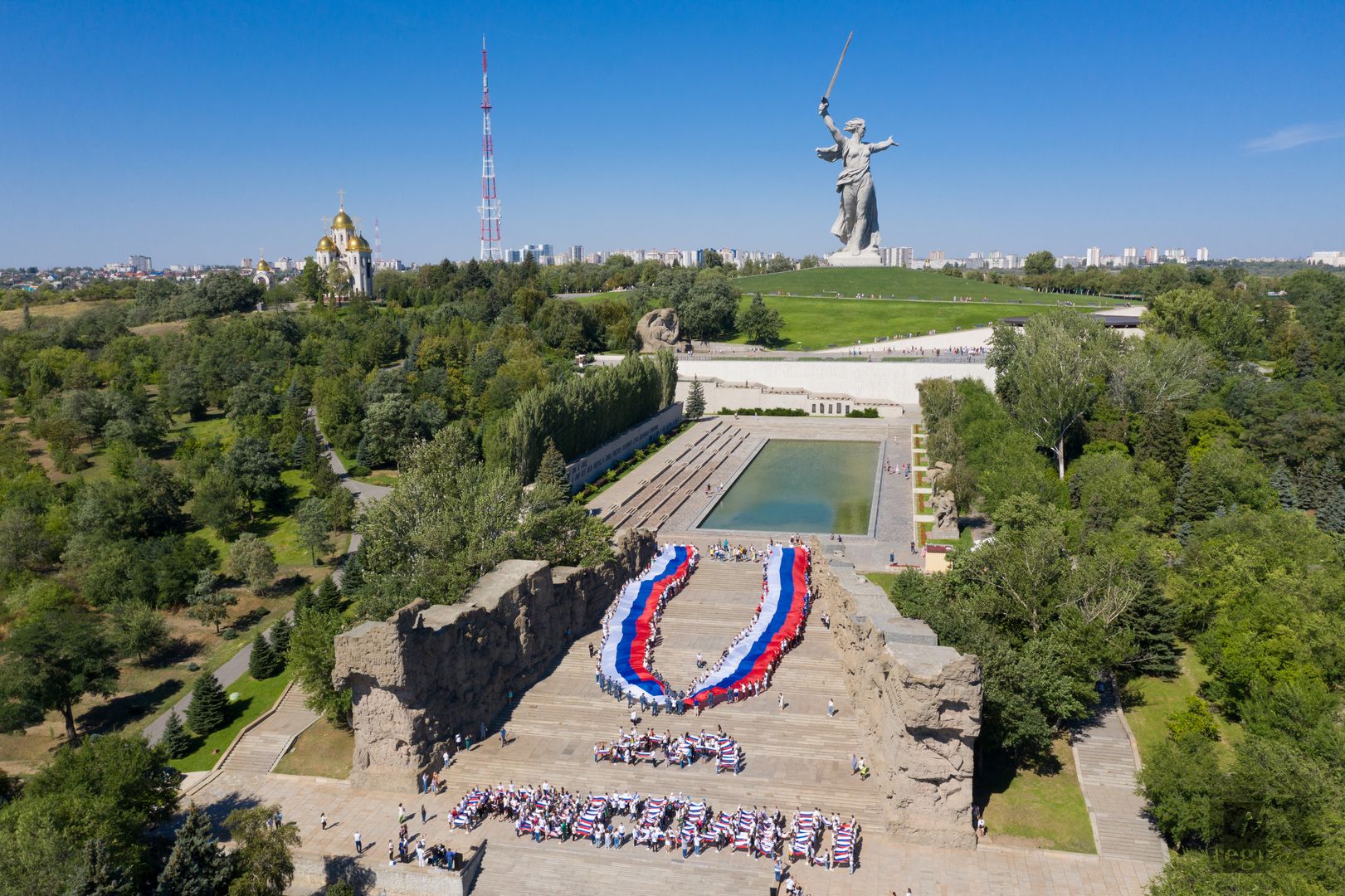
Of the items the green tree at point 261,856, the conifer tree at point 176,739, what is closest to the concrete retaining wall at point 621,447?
the conifer tree at point 176,739

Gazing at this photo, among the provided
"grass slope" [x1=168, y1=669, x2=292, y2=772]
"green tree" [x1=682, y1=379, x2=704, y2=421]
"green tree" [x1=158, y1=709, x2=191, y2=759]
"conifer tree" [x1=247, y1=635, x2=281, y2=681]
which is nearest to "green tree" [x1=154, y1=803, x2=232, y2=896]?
"grass slope" [x1=168, y1=669, x2=292, y2=772]

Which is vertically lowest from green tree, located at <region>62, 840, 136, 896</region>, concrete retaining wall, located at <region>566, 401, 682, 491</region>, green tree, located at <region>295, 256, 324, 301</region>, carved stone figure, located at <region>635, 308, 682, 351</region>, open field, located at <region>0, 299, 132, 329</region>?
green tree, located at <region>62, 840, 136, 896</region>

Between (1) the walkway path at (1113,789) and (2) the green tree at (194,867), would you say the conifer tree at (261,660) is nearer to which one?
(2) the green tree at (194,867)

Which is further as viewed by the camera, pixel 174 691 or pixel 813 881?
pixel 174 691

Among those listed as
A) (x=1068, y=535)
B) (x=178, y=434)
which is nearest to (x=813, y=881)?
(x=1068, y=535)

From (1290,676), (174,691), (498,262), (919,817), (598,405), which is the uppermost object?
(498,262)

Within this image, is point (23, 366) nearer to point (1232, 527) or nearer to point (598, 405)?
point (598, 405)

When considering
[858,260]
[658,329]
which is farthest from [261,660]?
[858,260]

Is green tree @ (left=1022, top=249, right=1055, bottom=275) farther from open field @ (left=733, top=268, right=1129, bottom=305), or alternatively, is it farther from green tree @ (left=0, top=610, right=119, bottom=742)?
green tree @ (left=0, top=610, right=119, bottom=742)
